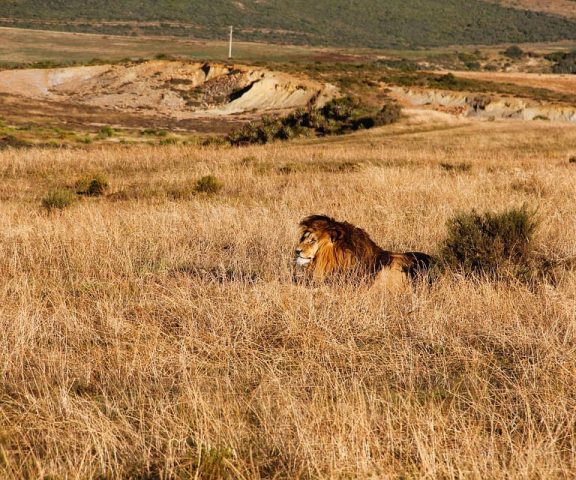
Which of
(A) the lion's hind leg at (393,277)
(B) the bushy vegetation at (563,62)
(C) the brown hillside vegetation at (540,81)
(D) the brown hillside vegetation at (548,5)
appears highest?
(D) the brown hillside vegetation at (548,5)

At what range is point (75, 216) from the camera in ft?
35.7

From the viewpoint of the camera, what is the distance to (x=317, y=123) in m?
33.9

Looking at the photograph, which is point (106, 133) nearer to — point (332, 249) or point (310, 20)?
point (332, 249)

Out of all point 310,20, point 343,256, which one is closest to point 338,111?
point 343,256

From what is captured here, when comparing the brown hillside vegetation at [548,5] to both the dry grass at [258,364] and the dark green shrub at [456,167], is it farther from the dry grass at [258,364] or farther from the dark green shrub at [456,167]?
the dry grass at [258,364]

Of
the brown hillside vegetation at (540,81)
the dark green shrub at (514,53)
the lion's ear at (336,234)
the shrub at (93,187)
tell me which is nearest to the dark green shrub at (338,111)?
the shrub at (93,187)

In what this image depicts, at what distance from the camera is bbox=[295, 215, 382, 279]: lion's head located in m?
5.72

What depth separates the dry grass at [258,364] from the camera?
322cm

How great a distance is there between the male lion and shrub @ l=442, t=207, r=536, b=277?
0.92 metres

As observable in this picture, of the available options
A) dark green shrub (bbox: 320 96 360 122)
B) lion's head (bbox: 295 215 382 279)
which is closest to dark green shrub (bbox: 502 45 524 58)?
dark green shrub (bbox: 320 96 360 122)

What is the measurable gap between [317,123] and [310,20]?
434 ft

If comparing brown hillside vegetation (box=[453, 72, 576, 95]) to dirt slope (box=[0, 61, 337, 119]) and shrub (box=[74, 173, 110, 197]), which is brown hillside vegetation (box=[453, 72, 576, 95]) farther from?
shrub (box=[74, 173, 110, 197])

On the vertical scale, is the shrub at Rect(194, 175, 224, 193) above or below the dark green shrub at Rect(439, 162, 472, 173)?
below

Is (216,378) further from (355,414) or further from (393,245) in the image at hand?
(393,245)
